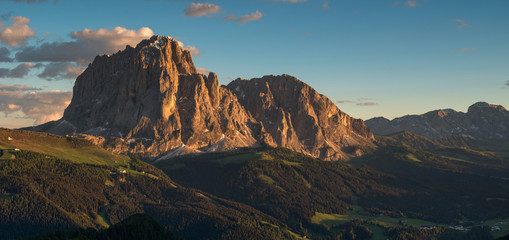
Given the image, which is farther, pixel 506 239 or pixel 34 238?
pixel 34 238

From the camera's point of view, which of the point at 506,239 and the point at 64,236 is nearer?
the point at 506,239

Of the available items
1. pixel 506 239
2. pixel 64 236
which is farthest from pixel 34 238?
pixel 506 239

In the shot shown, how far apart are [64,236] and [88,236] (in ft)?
25.4

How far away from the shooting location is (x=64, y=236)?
195 metres

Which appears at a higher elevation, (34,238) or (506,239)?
(506,239)

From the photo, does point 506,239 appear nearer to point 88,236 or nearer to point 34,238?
point 88,236

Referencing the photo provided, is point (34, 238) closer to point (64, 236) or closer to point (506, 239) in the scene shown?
point (64, 236)

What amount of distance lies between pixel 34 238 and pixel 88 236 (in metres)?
17.0

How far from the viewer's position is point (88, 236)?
198125 millimetres

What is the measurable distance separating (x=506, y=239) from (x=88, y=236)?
426 feet

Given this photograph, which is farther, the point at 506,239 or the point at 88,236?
the point at 88,236

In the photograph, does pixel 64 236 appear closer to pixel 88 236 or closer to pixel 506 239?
pixel 88 236

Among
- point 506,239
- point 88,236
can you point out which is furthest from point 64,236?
point 506,239

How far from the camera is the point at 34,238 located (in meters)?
192
